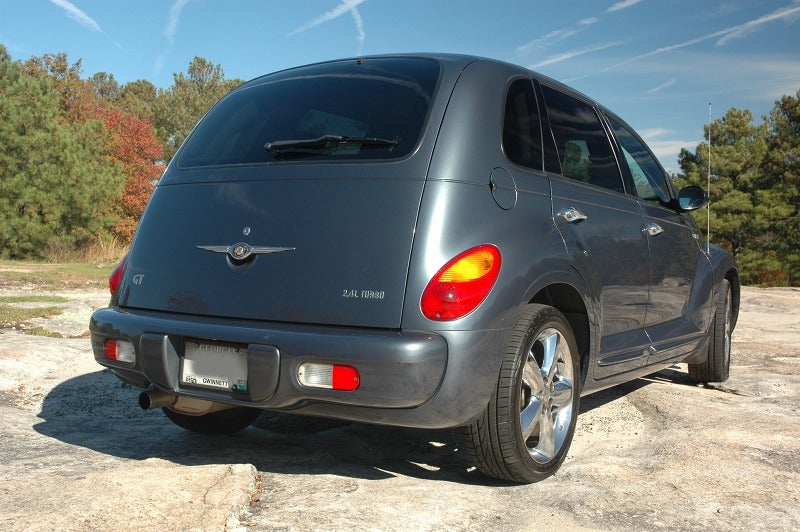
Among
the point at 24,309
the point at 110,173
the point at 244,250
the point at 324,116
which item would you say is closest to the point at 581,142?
the point at 324,116

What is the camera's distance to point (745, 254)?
4319 centimetres

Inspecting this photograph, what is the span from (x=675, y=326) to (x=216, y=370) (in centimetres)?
300

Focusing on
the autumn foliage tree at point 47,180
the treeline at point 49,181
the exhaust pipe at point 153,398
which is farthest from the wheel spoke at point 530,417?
the autumn foliage tree at point 47,180

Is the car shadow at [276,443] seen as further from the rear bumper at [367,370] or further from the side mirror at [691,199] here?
the side mirror at [691,199]

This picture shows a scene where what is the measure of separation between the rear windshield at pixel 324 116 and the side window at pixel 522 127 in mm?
382

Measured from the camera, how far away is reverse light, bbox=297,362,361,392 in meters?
2.80

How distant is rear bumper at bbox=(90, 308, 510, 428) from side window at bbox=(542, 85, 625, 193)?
4.35ft

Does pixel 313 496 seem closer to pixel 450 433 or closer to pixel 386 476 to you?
pixel 386 476

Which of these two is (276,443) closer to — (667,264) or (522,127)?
(522,127)

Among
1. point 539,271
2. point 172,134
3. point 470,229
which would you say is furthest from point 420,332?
point 172,134

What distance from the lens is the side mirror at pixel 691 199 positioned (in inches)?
200

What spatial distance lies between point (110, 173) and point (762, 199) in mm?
33421

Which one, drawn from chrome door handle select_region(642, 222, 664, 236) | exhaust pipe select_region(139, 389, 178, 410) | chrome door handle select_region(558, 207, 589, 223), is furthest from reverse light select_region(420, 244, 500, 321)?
chrome door handle select_region(642, 222, 664, 236)

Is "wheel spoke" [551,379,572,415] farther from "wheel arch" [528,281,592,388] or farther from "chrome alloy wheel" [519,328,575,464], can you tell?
"wheel arch" [528,281,592,388]
